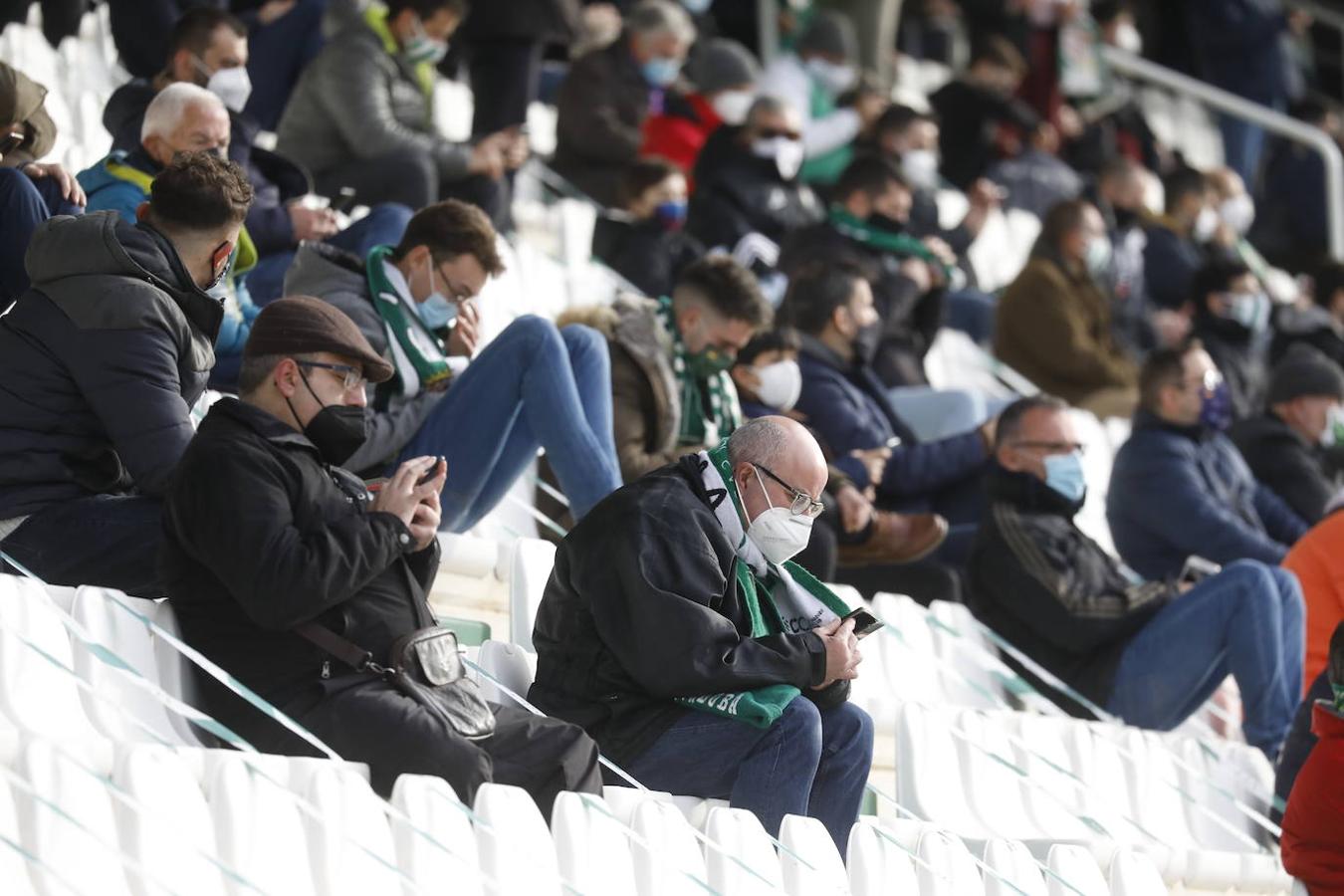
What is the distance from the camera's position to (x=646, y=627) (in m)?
4.45

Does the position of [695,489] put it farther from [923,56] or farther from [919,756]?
[923,56]

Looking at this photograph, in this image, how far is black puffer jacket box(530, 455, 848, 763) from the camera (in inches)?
175

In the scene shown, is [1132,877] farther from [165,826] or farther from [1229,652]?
[165,826]

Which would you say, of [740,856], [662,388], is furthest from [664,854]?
[662,388]

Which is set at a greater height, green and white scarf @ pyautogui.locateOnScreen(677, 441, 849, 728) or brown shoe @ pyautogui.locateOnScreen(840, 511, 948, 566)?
green and white scarf @ pyautogui.locateOnScreen(677, 441, 849, 728)

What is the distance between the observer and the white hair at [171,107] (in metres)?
5.61

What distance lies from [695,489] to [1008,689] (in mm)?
2148

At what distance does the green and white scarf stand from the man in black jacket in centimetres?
98

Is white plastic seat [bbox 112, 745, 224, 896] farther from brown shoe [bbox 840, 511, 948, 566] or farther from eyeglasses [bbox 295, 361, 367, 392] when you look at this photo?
brown shoe [bbox 840, 511, 948, 566]

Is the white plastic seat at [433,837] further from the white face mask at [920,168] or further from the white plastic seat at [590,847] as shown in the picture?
the white face mask at [920,168]

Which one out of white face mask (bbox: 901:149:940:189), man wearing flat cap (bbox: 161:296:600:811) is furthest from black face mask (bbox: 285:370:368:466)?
white face mask (bbox: 901:149:940:189)

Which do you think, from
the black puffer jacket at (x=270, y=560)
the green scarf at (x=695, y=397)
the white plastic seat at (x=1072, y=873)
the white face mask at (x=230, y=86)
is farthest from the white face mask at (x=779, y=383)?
the black puffer jacket at (x=270, y=560)

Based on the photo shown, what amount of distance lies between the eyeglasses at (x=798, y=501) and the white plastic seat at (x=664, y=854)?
0.72 meters

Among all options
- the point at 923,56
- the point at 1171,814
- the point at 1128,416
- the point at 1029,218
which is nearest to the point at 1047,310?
the point at 1128,416
